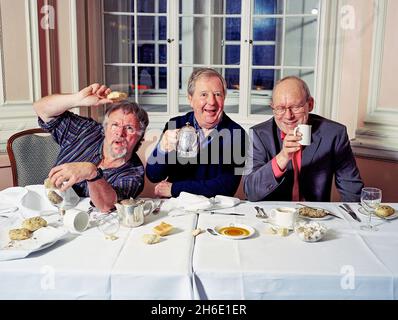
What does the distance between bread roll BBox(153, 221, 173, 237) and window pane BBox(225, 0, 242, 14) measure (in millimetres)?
1943

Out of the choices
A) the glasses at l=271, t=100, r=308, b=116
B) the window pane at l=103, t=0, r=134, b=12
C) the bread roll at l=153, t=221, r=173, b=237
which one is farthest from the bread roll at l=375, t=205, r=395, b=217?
the window pane at l=103, t=0, r=134, b=12

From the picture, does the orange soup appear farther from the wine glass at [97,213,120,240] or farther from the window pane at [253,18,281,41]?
the window pane at [253,18,281,41]

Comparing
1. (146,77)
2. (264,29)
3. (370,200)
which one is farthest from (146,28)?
(370,200)

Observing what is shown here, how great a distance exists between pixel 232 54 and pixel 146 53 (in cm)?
60

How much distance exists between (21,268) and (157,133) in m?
1.40

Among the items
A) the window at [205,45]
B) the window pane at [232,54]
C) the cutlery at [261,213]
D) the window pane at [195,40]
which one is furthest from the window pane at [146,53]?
the cutlery at [261,213]

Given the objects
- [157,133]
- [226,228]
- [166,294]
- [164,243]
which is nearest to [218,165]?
[157,133]

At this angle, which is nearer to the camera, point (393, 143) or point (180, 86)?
point (393, 143)

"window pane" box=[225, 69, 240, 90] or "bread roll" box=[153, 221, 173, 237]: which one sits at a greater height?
"window pane" box=[225, 69, 240, 90]

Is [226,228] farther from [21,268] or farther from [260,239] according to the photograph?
[21,268]

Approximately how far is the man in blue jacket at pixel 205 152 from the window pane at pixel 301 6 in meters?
A: 1.11

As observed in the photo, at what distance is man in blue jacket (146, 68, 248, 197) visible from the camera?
2223 mm

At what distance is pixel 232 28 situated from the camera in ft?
10.1

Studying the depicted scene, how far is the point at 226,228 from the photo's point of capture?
63.4 inches
